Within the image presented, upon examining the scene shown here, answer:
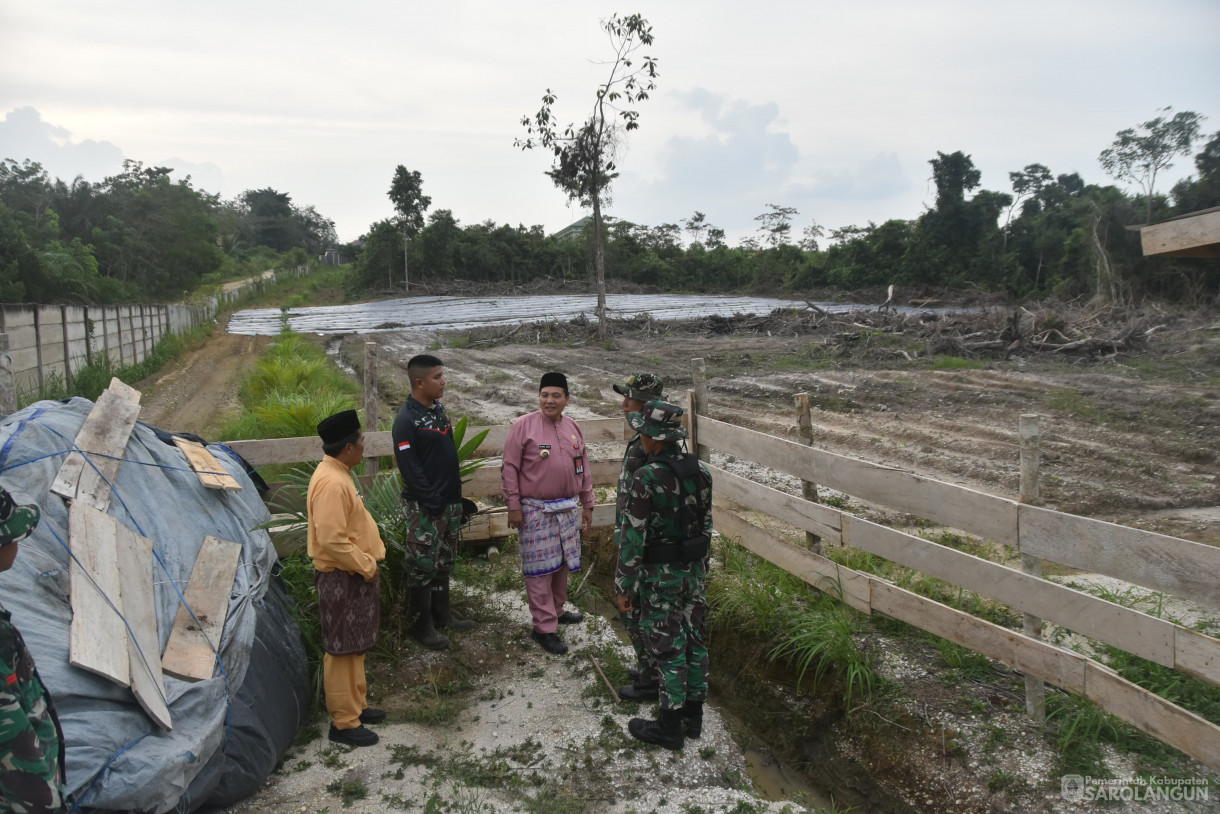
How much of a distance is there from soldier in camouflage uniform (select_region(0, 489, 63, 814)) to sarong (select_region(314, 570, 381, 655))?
4.84ft

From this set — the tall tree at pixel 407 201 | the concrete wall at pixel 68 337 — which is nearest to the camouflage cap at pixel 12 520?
the concrete wall at pixel 68 337

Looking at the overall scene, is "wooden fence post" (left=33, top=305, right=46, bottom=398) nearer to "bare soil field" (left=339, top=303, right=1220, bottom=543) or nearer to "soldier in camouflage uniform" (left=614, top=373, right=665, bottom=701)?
"bare soil field" (left=339, top=303, right=1220, bottom=543)

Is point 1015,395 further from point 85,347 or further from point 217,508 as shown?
point 85,347

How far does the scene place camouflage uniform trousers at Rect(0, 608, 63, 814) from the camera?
6.25ft

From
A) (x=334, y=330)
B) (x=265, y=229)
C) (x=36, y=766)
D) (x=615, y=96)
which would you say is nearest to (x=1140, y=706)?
(x=36, y=766)

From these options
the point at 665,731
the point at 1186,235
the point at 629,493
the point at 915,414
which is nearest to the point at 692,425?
the point at 629,493

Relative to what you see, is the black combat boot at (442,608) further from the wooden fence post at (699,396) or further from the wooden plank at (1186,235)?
the wooden plank at (1186,235)

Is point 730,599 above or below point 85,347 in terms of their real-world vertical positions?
below

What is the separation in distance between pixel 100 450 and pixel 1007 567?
14.5 feet

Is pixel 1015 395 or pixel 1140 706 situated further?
pixel 1015 395

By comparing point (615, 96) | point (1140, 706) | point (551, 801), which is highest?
point (615, 96)

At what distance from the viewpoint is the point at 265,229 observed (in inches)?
2926

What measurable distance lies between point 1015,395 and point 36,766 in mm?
12436

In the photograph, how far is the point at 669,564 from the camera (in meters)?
3.55
